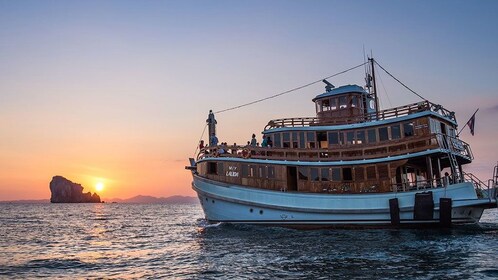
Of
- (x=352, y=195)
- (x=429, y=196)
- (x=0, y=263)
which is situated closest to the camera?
(x=0, y=263)

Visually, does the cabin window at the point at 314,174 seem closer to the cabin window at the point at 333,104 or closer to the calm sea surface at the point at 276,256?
the calm sea surface at the point at 276,256

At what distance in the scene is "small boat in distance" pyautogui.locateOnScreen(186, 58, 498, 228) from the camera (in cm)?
2584

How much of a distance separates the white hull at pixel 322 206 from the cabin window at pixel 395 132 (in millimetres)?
4093

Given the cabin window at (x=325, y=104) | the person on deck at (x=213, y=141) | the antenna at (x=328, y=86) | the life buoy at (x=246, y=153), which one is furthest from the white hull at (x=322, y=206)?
the antenna at (x=328, y=86)

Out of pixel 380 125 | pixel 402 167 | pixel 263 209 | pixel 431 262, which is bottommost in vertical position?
pixel 431 262

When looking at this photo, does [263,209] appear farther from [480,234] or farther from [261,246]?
[480,234]

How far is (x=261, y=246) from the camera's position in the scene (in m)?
21.1

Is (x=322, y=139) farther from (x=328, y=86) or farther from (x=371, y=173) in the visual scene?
(x=328, y=86)

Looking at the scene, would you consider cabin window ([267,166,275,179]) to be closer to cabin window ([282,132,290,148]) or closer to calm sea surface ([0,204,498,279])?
cabin window ([282,132,290,148])

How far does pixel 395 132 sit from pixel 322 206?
288 inches

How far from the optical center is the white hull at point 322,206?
2533cm

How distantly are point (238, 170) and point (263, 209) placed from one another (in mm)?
3507

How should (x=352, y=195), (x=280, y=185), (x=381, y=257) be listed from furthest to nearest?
(x=280, y=185) < (x=352, y=195) < (x=381, y=257)

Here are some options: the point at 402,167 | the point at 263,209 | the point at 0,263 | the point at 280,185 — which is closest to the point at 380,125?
the point at 402,167
